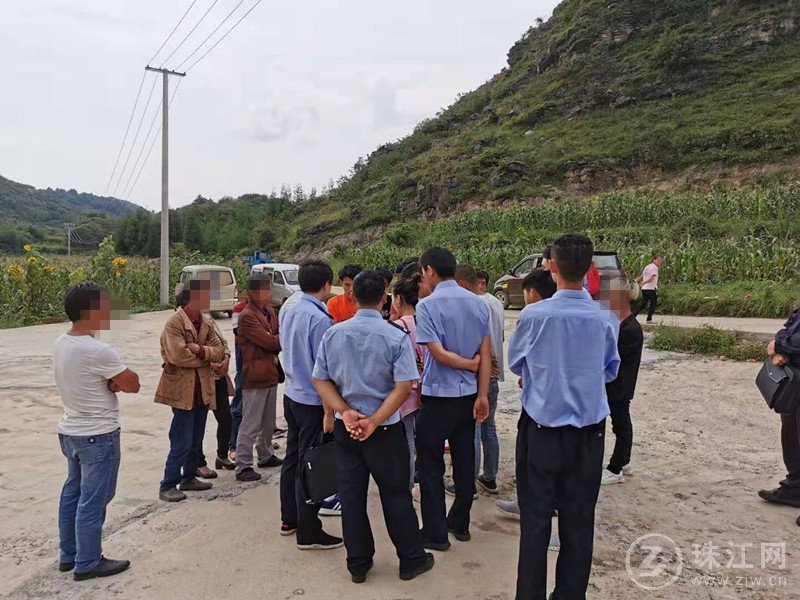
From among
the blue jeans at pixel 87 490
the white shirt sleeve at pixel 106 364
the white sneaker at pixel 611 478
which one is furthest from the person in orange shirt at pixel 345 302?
the white sneaker at pixel 611 478

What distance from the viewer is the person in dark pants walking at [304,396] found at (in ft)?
11.1

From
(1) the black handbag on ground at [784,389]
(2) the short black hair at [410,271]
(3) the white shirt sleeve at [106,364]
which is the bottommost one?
(1) the black handbag on ground at [784,389]

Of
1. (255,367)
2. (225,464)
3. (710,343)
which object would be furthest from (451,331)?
(710,343)

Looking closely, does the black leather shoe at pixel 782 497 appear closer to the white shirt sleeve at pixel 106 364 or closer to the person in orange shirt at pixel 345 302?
the person in orange shirt at pixel 345 302

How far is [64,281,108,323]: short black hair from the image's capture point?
9.65 ft

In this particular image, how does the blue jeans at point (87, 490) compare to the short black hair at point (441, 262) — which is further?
the short black hair at point (441, 262)

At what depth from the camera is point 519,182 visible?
132 ft

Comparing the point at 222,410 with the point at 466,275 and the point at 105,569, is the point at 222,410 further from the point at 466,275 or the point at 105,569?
the point at 466,275

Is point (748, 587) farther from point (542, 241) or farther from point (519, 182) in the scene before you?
point (519, 182)

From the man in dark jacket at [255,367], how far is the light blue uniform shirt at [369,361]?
4.87 ft

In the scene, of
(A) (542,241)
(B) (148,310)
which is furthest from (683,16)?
(B) (148,310)

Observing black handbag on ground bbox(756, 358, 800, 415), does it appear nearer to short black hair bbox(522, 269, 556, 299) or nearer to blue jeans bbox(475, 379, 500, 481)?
short black hair bbox(522, 269, 556, 299)

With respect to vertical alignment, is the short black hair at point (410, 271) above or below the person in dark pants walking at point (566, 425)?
above

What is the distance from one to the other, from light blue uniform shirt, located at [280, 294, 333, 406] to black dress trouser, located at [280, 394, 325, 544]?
73mm
